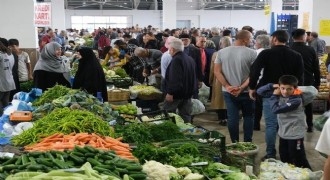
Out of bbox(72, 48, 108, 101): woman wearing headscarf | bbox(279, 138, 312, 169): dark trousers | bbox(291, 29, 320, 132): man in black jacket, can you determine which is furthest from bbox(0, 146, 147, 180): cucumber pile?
bbox(291, 29, 320, 132): man in black jacket

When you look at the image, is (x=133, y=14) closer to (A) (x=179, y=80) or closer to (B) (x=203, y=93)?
(B) (x=203, y=93)

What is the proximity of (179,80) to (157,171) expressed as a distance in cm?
318

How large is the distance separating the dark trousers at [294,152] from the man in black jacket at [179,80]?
5.64 feet

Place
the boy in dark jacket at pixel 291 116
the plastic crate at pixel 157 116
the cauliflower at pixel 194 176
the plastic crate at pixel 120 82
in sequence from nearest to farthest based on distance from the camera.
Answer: the cauliflower at pixel 194 176 < the boy in dark jacket at pixel 291 116 < the plastic crate at pixel 157 116 < the plastic crate at pixel 120 82

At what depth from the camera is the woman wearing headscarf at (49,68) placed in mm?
7992

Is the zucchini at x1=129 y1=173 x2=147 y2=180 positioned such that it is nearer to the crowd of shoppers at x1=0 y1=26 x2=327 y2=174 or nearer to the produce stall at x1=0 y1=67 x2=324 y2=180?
the produce stall at x1=0 y1=67 x2=324 y2=180

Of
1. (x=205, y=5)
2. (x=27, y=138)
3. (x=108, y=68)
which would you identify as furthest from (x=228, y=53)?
(x=205, y=5)

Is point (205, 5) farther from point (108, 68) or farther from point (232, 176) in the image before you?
point (232, 176)

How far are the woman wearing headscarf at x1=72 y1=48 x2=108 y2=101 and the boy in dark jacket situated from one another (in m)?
2.74

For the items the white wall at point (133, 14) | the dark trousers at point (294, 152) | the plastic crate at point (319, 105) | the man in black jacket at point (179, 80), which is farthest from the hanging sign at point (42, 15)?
the white wall at point (133, 14)

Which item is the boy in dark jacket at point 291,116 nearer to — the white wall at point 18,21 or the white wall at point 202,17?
the white wall at point 18,21

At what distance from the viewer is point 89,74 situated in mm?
7082

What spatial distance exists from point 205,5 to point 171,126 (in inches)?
1442

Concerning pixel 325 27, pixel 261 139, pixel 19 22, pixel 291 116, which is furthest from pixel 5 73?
pixel 325 27
